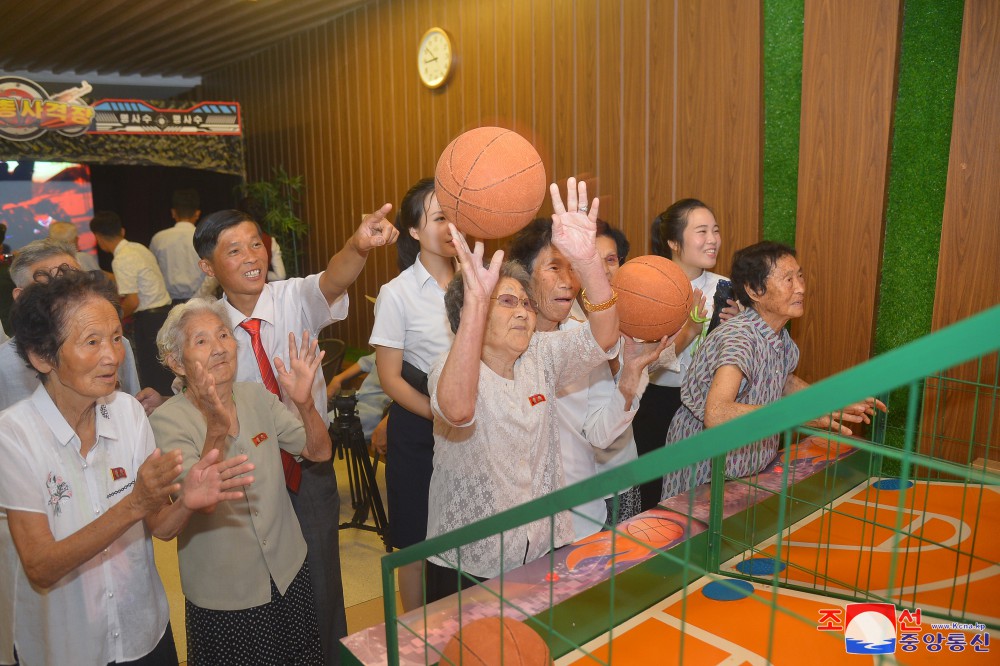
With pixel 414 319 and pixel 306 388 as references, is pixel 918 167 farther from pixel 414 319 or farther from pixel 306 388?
pixel 306 388

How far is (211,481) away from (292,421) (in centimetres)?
54

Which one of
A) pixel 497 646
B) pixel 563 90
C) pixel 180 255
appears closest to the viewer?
pixel 497 646

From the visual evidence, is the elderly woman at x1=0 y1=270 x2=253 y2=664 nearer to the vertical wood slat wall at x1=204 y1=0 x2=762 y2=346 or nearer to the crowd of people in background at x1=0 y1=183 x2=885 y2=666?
the crowd of people in background at x1=0 y1=183 x2=885 y2=666

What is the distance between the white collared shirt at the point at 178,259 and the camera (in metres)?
6.27

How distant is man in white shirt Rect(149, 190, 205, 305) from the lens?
20.6 ft

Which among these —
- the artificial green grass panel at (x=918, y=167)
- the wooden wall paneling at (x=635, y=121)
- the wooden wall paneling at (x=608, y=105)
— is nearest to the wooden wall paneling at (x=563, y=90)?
the wooden wall paneling at (x=608, y=105)

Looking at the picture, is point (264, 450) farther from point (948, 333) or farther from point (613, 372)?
point (948, 333)

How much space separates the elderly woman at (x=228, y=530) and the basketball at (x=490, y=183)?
80 centimetres

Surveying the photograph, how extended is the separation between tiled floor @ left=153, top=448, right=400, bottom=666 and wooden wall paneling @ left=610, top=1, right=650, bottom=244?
2.69 m

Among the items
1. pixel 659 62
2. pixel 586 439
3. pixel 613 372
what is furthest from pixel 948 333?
pixel 659 62

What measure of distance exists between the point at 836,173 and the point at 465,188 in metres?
2.59

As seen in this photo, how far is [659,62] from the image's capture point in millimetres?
4594

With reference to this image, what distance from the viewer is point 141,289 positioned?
583 centimetres

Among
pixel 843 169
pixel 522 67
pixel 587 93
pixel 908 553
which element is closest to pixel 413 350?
pixel 908 553
